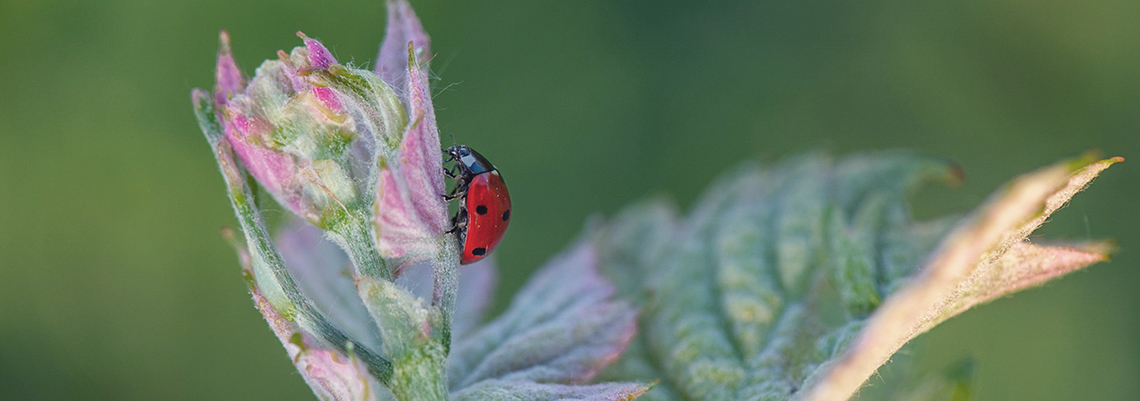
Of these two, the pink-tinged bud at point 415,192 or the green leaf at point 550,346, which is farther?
the green leaf at point 550,346

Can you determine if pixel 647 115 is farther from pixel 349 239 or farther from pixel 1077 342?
pixel 349 239

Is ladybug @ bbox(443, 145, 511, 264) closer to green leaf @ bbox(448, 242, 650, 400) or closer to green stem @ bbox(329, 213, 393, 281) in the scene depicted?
green stem @ bbox(329, 213, 393, 281)

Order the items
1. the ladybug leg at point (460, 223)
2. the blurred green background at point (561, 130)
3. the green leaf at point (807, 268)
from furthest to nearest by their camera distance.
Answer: the blurred green background at point (561, 130), the ladybug leg at point (460, 223), the green leaf at point (807, 268)

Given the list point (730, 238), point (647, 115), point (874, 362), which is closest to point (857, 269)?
point (730, 238)

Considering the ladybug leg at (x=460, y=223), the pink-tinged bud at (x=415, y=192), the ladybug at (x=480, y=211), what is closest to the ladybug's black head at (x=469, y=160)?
the ladybug at (x=480, y=211)

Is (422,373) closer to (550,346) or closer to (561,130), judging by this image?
(550,346)

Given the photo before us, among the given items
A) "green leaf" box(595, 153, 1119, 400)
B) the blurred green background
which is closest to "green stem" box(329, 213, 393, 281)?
"green leaf" box(595, 153, 1119, 400)

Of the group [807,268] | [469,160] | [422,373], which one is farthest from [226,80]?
[807,268]

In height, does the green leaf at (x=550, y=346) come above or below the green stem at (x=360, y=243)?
below

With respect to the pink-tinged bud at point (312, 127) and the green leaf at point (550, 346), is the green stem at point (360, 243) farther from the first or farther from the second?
the green leaf at point (550, 346)
